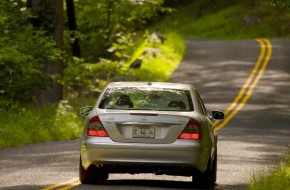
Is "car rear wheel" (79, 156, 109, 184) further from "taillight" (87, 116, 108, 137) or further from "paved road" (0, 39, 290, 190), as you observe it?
"taillight" (87, 116, 108, 137)

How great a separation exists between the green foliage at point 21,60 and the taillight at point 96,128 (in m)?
10.2

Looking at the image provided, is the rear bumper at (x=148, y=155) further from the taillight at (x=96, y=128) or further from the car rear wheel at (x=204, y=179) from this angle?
the car rear wheel at (x=204, y=179)

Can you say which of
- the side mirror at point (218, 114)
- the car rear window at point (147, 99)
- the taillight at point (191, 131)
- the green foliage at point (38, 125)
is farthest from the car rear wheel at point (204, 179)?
the green foliage at point (38, 125)

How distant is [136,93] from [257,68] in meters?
27.2

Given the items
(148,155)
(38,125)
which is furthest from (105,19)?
(148,155)

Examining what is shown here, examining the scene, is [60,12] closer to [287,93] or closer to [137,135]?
[287,93]

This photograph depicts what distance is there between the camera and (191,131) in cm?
1330

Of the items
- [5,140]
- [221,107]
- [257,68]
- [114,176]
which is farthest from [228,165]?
[257,68]

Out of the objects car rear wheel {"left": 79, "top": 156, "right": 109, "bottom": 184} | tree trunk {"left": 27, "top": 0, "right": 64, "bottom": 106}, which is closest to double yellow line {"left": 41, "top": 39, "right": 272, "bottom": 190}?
tree trunk {"left": 27, "top": 0, "right": 64, "bottom": 106}

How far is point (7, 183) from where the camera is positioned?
548 inches

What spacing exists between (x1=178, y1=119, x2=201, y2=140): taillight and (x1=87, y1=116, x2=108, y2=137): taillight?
3.34ft

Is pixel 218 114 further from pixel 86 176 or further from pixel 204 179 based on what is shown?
pixel 86 176

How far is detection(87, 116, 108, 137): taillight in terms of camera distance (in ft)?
43.7

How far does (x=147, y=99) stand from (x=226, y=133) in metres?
11.9
